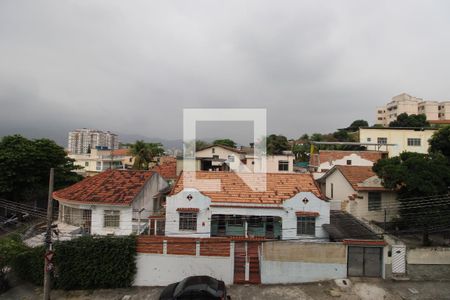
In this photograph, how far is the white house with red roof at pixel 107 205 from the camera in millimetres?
17375

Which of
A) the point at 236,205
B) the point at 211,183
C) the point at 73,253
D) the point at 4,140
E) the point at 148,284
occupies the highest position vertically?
the point at 4,140

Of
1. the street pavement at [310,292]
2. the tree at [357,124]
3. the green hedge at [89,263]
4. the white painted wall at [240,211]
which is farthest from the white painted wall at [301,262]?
the tree at [357,124]

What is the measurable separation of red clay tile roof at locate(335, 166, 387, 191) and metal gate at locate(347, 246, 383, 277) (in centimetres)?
739

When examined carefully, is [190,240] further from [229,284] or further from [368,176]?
[368,176]

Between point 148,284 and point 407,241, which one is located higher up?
point 407,241

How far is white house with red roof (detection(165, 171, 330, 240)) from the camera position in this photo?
53.8ft

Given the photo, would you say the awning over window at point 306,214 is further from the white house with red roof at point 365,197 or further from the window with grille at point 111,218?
the window with grille at point 111,218

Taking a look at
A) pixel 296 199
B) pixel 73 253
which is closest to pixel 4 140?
pixel 73 253

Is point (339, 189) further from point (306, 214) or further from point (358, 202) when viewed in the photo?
point (306, 214)

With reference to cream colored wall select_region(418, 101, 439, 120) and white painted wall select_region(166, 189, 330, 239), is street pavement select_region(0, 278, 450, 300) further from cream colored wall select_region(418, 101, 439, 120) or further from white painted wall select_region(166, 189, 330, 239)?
cream colored wall select_region(418, 101, 439, 120)

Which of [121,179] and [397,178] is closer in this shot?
[397,178]

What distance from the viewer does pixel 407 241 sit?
17.5m

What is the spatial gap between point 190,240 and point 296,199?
6.44 meters

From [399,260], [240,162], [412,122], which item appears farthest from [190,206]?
[412,122]
